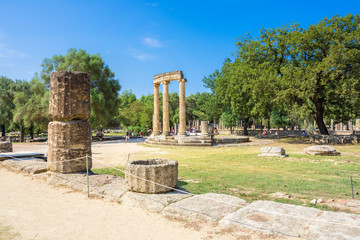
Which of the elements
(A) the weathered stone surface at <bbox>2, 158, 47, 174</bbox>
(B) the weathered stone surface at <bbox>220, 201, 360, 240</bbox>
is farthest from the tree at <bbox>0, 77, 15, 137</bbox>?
(B) the weathered stone surface at <bbox>220, 201, 360, 240</bbox>

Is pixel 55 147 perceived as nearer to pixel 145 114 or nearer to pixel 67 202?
pixel 67 202

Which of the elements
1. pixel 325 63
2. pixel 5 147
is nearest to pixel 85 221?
pixel 5 147

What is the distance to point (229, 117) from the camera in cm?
4034

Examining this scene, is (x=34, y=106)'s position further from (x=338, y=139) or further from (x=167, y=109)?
(x=338, y=139)

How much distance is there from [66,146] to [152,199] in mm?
3890

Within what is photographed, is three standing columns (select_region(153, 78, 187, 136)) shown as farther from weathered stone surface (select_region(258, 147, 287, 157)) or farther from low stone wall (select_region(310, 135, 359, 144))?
low stone wall (select_region(310, 135, 359, 144))

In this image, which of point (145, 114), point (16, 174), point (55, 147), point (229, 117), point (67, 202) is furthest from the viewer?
point (145, 114)

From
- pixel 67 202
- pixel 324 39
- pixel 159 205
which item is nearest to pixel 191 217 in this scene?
pixel 159 205

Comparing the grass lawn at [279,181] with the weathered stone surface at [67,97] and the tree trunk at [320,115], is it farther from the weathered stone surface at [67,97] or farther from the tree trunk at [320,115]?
the tree trunk at [320,115]

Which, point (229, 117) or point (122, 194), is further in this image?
point (229, 117)

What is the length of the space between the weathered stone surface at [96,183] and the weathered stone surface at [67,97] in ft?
5.79

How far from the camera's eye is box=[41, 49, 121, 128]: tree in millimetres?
25688

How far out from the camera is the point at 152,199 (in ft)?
15.8

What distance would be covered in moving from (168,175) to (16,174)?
6.11 metres
